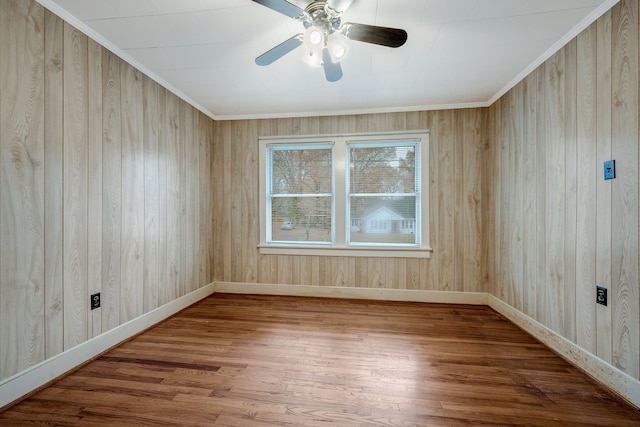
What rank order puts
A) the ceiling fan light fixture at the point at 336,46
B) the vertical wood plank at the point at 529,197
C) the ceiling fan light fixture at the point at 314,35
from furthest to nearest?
the vertical wood plank at the point at 529,197, the ceiling fan light fixture at the point at 336,46, the ceiling fan light fixture at the point at 314,35

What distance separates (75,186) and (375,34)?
94.5 inches

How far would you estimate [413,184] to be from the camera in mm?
3602

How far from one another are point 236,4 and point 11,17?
134 centimetres

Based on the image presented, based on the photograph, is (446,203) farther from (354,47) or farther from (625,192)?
(354,47)

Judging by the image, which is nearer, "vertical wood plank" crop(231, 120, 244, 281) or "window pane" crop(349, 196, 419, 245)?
"window pane" crop(349, 196, 419, 245)

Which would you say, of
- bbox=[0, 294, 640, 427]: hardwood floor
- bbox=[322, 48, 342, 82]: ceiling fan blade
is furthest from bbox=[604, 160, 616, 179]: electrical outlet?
bbox=[322, 48, 342, 82]: ceiling fan blade

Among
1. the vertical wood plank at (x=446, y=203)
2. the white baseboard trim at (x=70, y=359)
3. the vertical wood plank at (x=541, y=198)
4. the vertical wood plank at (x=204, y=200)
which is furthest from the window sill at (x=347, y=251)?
the white baseboard trim at (x=70, y=359)

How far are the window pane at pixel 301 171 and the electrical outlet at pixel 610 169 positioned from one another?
2.65 metres

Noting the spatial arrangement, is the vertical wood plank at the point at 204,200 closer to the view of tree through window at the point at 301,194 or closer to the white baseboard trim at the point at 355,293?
the white baseboard trim at the point at 355,293

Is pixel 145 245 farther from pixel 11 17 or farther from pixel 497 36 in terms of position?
pixel 497 36

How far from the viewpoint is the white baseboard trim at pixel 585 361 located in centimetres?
168

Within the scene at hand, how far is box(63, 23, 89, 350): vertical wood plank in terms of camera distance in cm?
196

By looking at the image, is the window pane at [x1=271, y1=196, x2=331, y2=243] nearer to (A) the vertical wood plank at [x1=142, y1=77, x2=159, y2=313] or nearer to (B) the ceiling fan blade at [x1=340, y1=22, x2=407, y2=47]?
(A) the vertical wood plank at [x1=142, y1=77, x2=159, y2=313]

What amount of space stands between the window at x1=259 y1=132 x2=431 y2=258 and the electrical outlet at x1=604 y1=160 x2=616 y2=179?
177cm
